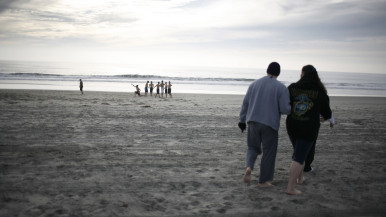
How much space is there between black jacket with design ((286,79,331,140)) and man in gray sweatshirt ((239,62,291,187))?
158mm

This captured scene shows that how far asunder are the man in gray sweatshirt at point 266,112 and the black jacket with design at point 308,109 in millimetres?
158

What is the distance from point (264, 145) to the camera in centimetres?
377

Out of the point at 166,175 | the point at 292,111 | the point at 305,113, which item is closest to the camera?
the point at 305,113

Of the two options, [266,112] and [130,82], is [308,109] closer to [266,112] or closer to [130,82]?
[266,112]

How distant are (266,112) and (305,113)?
1.64 feet

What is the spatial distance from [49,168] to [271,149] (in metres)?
3.52

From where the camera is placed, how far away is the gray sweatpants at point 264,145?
3.71m

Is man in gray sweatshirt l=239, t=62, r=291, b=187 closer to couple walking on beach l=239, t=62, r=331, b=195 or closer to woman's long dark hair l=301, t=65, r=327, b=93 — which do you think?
couple walking on beach l=239, t=62, r=331, b=195

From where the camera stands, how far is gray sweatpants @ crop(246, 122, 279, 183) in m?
3.71

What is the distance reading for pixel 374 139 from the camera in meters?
7.38

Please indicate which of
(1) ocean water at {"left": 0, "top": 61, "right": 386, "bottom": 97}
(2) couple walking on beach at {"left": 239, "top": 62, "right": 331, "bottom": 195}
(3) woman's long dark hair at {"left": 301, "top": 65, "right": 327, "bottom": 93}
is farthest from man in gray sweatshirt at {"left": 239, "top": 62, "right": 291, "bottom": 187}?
(1) ocean water at {"left": 0, "top": 61, "right": 386, "bottom": 97}

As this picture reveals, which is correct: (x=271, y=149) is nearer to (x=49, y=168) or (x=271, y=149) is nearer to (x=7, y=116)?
(x=49, y=168)

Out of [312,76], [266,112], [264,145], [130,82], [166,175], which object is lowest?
[166,175]

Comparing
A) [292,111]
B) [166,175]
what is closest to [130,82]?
[166,175]
